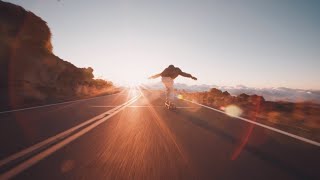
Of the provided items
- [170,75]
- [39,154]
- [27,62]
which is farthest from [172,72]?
[27,62]

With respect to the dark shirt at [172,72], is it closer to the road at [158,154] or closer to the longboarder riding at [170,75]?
the longboarder riding at [170,75]

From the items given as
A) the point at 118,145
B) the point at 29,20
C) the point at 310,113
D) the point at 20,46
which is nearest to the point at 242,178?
the point at 118,145

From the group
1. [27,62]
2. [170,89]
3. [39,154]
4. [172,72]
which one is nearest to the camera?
[39,154]

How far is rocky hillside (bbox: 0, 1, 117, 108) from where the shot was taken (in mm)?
20109

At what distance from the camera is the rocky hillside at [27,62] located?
20.1 m

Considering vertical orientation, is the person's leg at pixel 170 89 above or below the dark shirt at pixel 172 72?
below

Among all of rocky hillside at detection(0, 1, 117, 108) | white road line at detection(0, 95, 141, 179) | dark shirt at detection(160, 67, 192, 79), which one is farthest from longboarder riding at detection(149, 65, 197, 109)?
rocky hillside at detection(0, 1, 117, 108)

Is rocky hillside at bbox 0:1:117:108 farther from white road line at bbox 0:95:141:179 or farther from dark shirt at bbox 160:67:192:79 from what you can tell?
white road line at bbox 0:95:141:179

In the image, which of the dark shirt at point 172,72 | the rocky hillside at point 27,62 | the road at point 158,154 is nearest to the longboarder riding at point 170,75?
the dark shirt at point 172,72

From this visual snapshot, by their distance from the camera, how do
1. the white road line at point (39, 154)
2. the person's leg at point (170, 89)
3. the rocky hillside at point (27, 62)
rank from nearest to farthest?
1. the white road line at point (39, 154)
2. the person's leg at point (170, 89)
3. the rocky hillside at point (27, 62)

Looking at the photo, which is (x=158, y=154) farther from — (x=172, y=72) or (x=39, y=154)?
(x=172, y=72)

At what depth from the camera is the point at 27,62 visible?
2414 centimetres

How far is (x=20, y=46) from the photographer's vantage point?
80.6 ft

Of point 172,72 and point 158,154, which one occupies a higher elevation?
point 172,72
